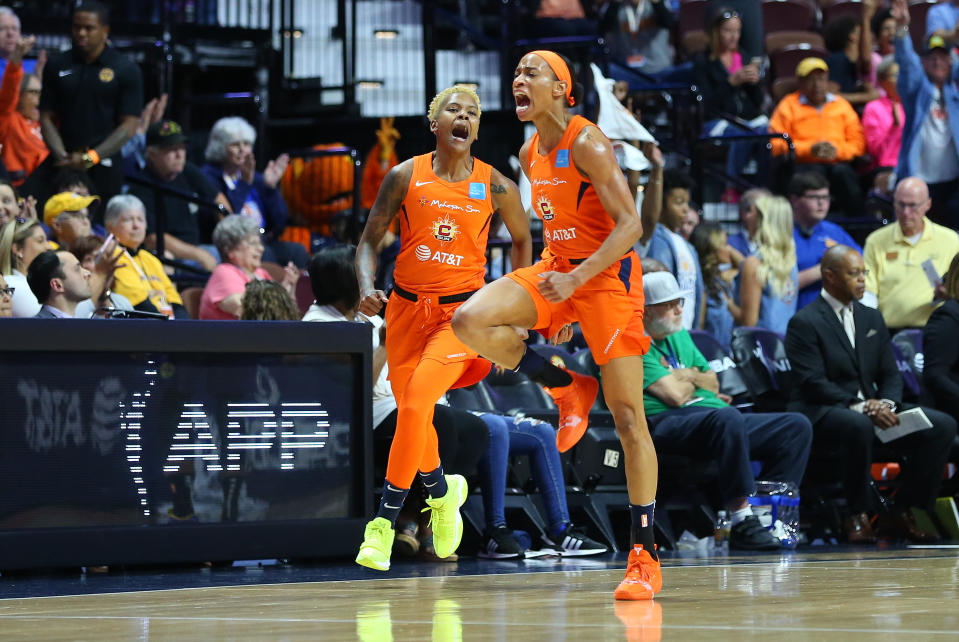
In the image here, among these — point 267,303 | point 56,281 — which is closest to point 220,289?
point 267,303

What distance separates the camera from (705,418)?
797 centimetres

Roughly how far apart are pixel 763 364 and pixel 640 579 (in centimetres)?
416

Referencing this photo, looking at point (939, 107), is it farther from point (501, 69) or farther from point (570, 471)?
point (570, 471)

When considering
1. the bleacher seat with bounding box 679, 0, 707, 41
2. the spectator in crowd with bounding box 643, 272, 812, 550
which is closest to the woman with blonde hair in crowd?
the spectator in crowd with bounding box 643, 272, 812, 550

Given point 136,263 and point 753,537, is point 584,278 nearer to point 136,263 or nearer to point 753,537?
point 753,537

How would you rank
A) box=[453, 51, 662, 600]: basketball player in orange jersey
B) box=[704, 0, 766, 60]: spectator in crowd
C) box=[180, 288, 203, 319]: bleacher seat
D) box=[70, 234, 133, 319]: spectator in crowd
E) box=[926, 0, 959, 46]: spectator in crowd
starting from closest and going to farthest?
box=[453, 51, 662, 600]: basketball player in orange jersey, box=[70, 234, 133, 319]: spectator in crowd, box=[180, 288, 203, 319]: bleacher seat, box=[704, 0, 766, 60]: spectator in crowd, box=[926, 0, 959, 46]: spectator in crowd

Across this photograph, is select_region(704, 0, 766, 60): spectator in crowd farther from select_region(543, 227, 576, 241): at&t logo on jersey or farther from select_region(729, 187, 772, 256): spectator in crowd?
select_region(543, 227, 576, 241): at&t logo on jersey

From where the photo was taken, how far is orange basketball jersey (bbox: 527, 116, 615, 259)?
5.48 metres

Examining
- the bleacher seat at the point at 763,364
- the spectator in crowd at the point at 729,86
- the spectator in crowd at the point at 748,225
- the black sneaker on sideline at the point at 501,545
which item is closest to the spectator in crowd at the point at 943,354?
the bleacher seat at the point at 763,364

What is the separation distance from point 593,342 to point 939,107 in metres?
7.72

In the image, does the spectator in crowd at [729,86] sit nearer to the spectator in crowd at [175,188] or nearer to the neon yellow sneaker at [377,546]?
the spectator in crowd at [175,188]

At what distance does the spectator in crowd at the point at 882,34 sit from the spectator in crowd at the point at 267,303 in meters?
8.85

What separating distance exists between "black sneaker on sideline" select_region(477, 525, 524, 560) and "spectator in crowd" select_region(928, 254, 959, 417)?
3326 mm

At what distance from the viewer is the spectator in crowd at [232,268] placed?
816cm
